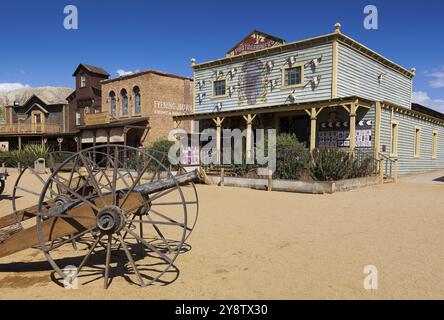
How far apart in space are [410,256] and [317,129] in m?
13.3

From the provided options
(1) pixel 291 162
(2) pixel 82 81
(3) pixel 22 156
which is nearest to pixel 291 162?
(1) pixel 291 162

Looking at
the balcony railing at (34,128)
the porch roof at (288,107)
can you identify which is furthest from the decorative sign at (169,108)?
the balcony railing at (34,128)

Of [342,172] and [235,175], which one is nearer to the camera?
[342,172]

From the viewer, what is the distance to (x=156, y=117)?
25516 millimetres

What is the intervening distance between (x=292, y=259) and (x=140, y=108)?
74.7 feet

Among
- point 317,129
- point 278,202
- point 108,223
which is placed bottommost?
point 278,202

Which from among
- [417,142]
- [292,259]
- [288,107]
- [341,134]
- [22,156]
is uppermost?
[288,107]

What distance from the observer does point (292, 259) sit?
5.21m

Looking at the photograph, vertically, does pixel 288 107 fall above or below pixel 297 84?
below

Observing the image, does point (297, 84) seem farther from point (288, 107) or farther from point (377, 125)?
point (377, 125)

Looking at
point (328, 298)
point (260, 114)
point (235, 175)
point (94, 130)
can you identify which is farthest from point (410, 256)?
point (94, 130)

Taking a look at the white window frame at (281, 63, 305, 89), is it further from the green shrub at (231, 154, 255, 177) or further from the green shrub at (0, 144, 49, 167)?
the green shrub at (0, 144, 49, 167)

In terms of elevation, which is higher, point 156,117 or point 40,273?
point 156,117
